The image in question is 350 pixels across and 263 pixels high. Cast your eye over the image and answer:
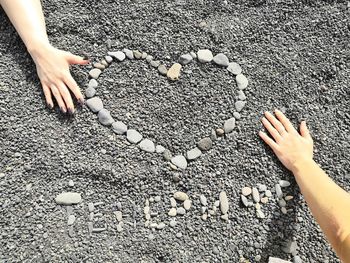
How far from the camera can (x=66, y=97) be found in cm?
174

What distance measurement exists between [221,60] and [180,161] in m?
0.47

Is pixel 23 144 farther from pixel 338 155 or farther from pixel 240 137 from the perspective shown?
pixel 338 155

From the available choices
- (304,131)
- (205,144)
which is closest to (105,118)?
(205,144)

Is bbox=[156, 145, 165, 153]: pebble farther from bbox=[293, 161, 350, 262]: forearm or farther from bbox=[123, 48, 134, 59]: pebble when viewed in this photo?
bbox=[293, 161, 350, 262]: forearm

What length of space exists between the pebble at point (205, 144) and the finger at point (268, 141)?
206 millimetres

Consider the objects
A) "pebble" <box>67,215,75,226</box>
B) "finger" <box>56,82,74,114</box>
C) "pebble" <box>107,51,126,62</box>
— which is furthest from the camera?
"pebble" <box>107,51,126,62</box>

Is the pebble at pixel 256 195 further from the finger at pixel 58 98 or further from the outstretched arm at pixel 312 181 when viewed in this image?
the finger at pixel 58 98

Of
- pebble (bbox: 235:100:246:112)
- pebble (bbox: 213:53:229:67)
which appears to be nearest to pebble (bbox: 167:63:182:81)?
pebble (bbox: 213:53:229:67)

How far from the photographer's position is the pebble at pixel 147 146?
1760 millimetres

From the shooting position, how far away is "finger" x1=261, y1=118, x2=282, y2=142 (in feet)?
5.92

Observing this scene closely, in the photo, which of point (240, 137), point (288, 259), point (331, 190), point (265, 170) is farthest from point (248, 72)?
point (288, 259)

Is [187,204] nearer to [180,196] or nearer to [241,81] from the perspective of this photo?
[180,196]

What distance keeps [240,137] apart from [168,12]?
2.04 feet

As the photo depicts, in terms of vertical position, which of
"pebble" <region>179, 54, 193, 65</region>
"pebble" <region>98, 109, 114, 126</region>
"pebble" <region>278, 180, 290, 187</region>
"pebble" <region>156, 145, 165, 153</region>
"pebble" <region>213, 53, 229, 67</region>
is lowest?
"pebble" <region>278, 180, 290, 187</region>
